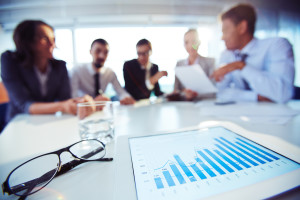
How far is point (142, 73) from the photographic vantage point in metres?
0.65

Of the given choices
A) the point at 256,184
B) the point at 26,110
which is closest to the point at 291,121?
→ the point at 256,184

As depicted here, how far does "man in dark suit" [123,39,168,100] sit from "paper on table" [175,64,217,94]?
0.26 ft

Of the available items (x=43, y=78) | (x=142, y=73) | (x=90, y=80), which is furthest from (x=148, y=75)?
(x=43, y=78)

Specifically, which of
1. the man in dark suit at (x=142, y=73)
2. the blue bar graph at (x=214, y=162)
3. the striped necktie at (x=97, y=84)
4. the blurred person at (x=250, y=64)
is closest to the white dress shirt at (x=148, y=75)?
the man in dark suit at (x=142, y=73)

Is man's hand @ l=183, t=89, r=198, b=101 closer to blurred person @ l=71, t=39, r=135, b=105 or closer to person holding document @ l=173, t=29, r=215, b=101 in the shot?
person holding document @ l=173, t=29, r=215, b=101

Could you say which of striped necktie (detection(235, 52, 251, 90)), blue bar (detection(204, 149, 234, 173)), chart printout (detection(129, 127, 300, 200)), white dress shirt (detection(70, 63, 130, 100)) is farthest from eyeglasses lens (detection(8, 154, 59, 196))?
striped necktie (detection(235, 52, 251, 90))

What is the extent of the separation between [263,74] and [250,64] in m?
0.11

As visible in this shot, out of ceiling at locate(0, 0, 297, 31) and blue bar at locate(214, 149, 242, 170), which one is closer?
blue bar at locate(214, 149, 242, 170)

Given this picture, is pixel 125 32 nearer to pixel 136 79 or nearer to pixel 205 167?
pixel 136 79

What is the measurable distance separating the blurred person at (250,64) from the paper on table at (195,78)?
0.10 meters

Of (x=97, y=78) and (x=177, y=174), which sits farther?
(x=97, y=78)

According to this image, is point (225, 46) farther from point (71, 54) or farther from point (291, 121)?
point (71, 54)

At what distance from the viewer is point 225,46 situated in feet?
2.59

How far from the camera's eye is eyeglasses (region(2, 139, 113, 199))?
0.17 meters
